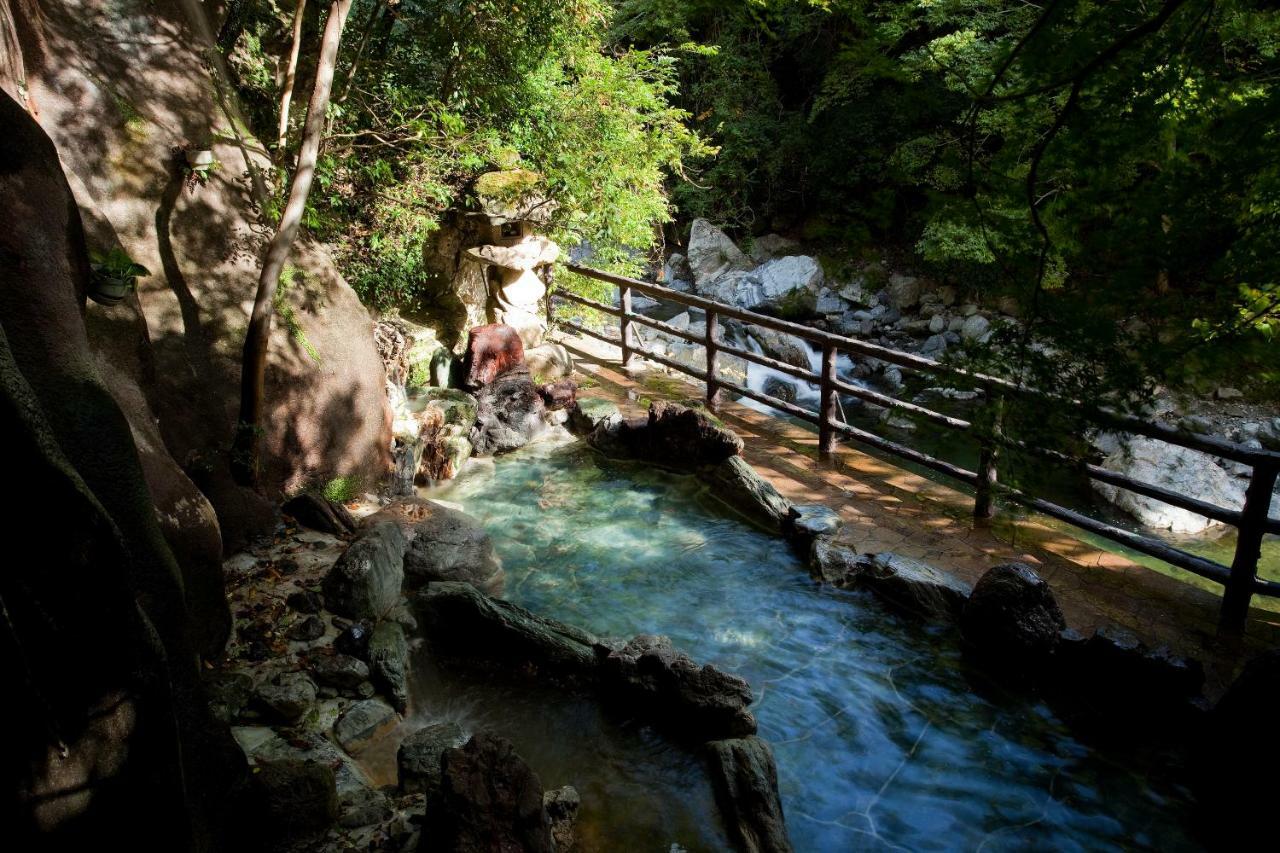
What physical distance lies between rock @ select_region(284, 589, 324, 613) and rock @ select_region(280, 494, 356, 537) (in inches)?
34.7

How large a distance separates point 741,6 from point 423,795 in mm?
17181

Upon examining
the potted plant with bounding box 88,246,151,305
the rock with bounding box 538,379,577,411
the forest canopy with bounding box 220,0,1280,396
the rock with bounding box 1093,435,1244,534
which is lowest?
the rock with bounding box 1093,435,1244,534

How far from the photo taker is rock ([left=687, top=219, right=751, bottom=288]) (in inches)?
660

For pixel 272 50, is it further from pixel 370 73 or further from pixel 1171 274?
pixel 1171 274

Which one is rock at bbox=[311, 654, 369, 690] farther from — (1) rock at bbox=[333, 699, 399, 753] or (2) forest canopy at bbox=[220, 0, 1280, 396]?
(2) forest canopy at bbox=[220, 0, 1280, 396]

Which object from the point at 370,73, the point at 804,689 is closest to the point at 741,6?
the point at 370,73

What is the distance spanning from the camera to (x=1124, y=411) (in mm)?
2324

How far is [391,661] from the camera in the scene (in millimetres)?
4164

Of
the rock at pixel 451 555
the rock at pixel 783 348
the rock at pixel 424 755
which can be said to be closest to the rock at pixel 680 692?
the rock at pixel 424 755

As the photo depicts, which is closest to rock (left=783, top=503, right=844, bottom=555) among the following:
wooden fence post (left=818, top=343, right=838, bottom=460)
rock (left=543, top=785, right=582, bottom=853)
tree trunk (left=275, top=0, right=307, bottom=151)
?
wooden fence post (left=818, top=343, right=838, bottom=460)

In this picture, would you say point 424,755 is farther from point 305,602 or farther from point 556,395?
point 556,395

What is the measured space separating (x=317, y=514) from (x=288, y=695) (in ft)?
6.31

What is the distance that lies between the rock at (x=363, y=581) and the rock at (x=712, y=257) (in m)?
12.8

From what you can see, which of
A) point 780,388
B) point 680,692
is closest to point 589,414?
point 680,692
